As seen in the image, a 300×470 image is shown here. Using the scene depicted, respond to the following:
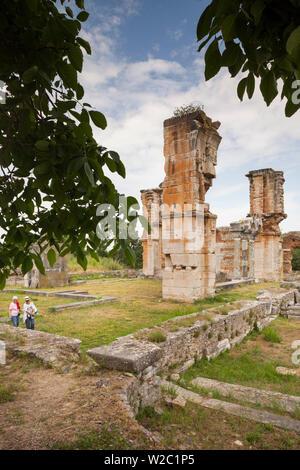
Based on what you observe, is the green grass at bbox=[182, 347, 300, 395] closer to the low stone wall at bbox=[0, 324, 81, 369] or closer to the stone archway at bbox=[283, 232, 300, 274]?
the low stone wall at bbox=[0, 324, 81, 369]

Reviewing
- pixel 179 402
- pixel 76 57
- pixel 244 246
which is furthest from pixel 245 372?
pixel 244 246

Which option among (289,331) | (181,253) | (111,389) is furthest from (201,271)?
(111,389)

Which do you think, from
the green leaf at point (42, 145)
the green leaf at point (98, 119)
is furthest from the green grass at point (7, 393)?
the green leaf at point (98, 119)

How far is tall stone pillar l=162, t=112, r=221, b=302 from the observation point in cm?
1070

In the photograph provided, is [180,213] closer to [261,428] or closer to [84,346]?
[84,346]

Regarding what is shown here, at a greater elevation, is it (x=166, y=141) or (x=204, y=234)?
(x=166, y=141)

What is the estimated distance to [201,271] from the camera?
10914 mm

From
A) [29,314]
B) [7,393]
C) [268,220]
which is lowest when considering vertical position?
[7,393]

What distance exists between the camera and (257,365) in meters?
7.20

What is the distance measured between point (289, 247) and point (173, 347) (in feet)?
97.7

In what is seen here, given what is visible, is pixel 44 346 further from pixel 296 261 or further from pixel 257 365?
pixel 296 261

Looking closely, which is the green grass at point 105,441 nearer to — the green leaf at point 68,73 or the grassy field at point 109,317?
the green leaf at point 68,73

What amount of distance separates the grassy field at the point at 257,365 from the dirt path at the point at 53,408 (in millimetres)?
2787

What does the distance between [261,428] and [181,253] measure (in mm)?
7064
